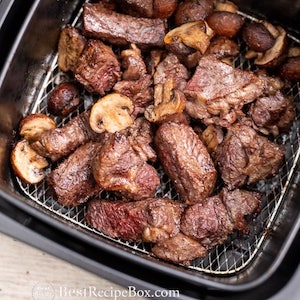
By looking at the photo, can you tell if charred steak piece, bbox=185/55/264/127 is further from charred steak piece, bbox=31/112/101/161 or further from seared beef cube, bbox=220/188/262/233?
charred steak piece, bbox=31/112/101/161

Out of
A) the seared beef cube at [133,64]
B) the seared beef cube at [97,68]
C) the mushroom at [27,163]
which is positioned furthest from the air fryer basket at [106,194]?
the seared beef cube at [133,64]

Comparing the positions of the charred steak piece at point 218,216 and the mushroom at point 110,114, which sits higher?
the mushroom at point 110,114

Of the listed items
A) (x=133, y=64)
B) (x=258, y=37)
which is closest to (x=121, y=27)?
(x=133, y=64)

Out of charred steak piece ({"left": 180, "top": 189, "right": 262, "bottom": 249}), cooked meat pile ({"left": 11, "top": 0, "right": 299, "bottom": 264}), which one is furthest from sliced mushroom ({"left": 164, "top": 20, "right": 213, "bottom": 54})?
charred steak piece ({"left": 180, "top": 189, "right": 262, "bottom": 249})

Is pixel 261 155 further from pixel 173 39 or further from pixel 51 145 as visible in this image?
pixel 51 145

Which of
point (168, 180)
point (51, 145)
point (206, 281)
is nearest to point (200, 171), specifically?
point (168, 180)

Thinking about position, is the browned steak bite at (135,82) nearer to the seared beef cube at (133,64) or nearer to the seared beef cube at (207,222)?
the seared beef cube at (133,64)

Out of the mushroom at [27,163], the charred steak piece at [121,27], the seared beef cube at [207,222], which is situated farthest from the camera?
the charred steak piece at [121,27]
